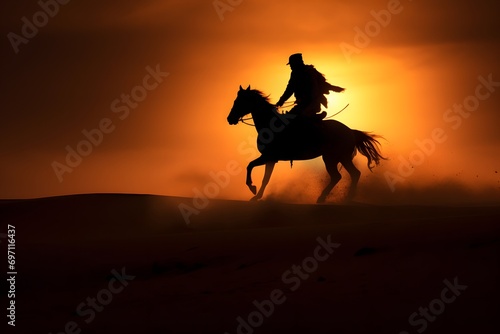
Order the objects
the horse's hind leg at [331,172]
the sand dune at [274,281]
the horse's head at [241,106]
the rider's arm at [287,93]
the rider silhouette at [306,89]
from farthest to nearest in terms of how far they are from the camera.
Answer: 1. the horse's hind leg at [331,172]
2. the horse's head at [241,106]
3. the rider's arm at [287,93]
4. the rider silhouette at [306,89]
5. the sand dune at [274,281]

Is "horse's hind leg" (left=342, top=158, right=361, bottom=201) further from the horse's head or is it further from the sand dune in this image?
the sand dune

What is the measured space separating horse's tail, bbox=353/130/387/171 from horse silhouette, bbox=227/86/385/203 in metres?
0.57

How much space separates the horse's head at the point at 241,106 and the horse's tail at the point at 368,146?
3.15m

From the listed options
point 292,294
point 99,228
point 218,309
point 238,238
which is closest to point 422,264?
point 292,294

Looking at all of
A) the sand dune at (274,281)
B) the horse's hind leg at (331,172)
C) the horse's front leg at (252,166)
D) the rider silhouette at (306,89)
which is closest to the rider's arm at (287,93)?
the rider silhouette at (306,89)

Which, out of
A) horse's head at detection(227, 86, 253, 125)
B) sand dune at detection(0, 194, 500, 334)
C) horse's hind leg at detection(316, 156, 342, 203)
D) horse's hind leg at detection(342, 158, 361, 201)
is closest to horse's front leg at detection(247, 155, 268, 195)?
horse's head at detection(227, 86, 253, 125)

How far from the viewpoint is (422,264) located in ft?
26.7

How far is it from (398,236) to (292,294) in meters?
2.63

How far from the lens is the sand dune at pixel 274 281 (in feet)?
22.5

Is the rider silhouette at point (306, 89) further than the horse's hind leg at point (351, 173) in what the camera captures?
No

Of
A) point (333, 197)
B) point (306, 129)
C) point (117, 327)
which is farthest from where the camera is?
point (333, 197)

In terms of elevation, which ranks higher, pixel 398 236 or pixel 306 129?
pixel 306 129

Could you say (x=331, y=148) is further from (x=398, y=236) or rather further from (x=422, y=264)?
(x=422, y=264)

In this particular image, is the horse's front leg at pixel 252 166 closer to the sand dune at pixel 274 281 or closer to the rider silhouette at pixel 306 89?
the rider silhouette at pixel 306 89
